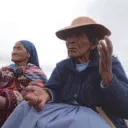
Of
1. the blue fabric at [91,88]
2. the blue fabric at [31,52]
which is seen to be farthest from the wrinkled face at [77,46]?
the blue fabric at [31,52]

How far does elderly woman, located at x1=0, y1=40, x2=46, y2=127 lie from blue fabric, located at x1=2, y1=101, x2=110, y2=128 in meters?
0.65

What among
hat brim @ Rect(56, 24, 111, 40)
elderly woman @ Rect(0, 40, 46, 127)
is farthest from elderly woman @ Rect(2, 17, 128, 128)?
elderly woman @ Rect(0, 40, 46, 127)

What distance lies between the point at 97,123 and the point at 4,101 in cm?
116

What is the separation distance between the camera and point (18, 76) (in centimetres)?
423

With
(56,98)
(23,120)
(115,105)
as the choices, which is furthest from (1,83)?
(115,105)

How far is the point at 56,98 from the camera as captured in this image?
9.31 ft

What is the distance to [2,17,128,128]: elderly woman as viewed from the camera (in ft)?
7.64

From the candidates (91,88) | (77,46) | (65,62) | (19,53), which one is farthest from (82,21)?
(19,53)

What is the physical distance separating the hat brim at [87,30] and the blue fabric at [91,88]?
0.26 m

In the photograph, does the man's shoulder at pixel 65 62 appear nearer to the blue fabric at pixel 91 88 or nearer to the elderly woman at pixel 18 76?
the blue fabric at pixel 91 88

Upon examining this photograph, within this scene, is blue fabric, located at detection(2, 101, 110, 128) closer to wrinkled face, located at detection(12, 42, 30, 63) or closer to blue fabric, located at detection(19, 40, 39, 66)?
wrinkled face, located at detection(12, 42, 30, 63)

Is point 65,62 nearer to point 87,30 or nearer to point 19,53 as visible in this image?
point 87,30

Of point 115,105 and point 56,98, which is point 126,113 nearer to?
point 115,105

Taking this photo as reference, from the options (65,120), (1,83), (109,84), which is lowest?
(1,83)
